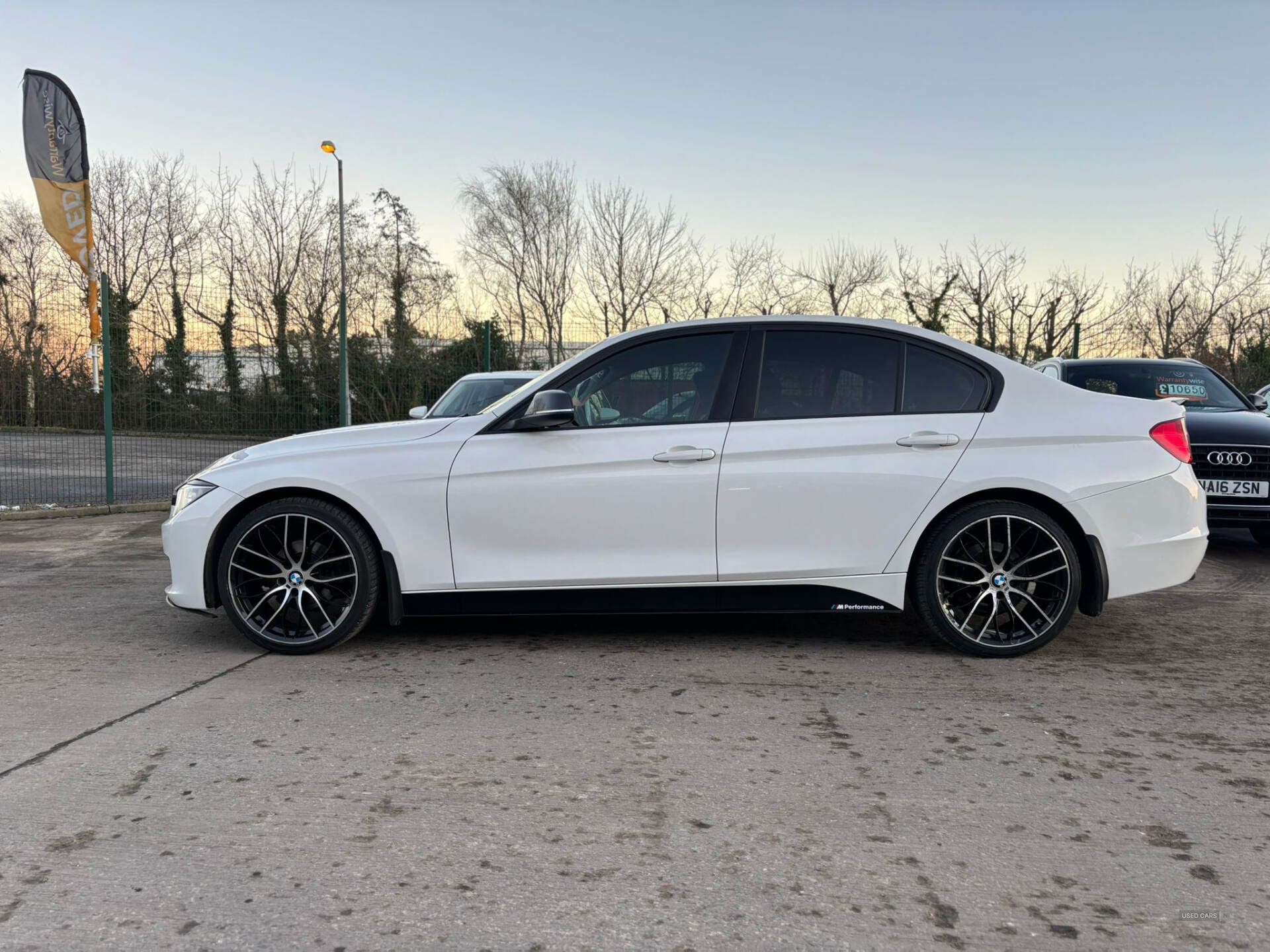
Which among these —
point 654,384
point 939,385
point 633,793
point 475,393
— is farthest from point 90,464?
point 633,793

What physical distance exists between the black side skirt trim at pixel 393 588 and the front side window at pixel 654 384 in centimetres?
116

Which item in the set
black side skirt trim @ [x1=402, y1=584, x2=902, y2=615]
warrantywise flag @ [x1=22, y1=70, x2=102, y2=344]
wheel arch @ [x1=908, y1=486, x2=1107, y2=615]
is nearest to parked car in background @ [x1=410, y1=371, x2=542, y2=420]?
warrantywise flag @ [x1=22, y1=70, x2=102, y2=344]

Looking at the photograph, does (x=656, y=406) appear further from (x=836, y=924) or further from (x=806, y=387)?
(x=836, y=924)

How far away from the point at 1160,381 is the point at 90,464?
12296 millimetres

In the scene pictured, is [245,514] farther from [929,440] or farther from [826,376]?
[929,440]

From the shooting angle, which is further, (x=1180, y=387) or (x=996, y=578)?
(x=1180, y=387)

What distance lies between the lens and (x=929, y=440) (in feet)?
15.1

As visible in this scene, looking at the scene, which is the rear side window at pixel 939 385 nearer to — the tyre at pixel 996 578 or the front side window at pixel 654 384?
the tyre at pixel 996 578

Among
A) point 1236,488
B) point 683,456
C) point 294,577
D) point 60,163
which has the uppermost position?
point 60,163

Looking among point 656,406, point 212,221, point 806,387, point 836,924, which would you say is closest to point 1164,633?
point 806,387

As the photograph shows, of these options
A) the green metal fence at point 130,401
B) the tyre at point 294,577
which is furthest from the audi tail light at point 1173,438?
the green metal fence at point 130,401

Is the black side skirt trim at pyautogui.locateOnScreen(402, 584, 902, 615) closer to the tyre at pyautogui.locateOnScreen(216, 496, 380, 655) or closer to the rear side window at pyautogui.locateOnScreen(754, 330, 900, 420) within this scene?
the tyre at pyautogui.locateOnScreen(216, 496, 380, 655)

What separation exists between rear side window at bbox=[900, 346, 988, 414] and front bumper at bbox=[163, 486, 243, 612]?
3400 mm

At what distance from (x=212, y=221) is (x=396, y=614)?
33.1 m
